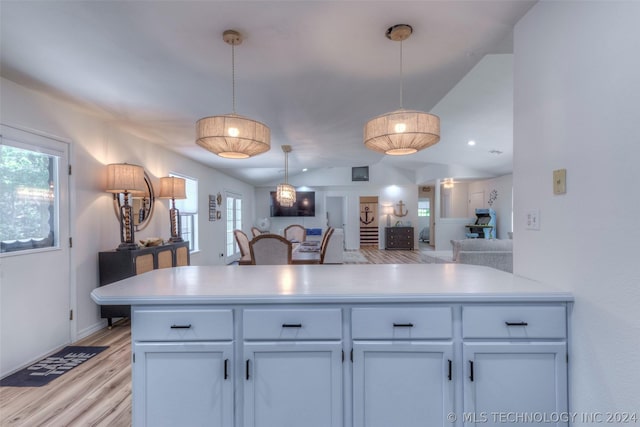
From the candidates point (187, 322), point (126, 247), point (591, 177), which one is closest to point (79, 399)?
point (187, 322)

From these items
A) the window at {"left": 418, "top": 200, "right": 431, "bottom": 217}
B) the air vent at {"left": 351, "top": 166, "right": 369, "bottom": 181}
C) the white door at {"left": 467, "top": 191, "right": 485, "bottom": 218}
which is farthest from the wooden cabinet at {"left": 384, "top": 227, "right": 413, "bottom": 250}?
the window at {"left": 418, "top": 200, "right": 431, "bottom": 217}

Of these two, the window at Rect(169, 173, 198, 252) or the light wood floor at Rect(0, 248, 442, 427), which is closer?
the light wood floor at Rect(0, 248, 442, 427)

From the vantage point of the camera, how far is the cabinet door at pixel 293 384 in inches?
50.7

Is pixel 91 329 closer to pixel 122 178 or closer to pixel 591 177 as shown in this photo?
pixel 122 178

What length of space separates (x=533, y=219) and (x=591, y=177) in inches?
15.9

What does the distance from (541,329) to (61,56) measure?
3169mm

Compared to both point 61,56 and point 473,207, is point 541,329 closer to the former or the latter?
point 61,56

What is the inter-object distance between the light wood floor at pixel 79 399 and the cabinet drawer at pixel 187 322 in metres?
0.91

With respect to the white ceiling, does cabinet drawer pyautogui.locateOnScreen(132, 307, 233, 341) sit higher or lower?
lower

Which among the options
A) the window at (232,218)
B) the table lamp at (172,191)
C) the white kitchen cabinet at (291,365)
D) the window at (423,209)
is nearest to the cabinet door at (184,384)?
the white kitchen cabinet at (291,365)

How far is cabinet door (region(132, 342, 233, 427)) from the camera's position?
1.29 m

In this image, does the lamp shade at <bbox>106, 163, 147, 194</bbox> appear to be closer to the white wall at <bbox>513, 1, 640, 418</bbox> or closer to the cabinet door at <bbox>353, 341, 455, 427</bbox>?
the cabinet door at <bbox>353, 341, 455, 427</bbox>

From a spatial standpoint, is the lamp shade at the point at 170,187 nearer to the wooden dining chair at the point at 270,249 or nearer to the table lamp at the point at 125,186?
the table lamp at the point at 125,186

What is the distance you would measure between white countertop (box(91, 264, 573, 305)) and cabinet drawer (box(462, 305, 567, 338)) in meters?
0.05
